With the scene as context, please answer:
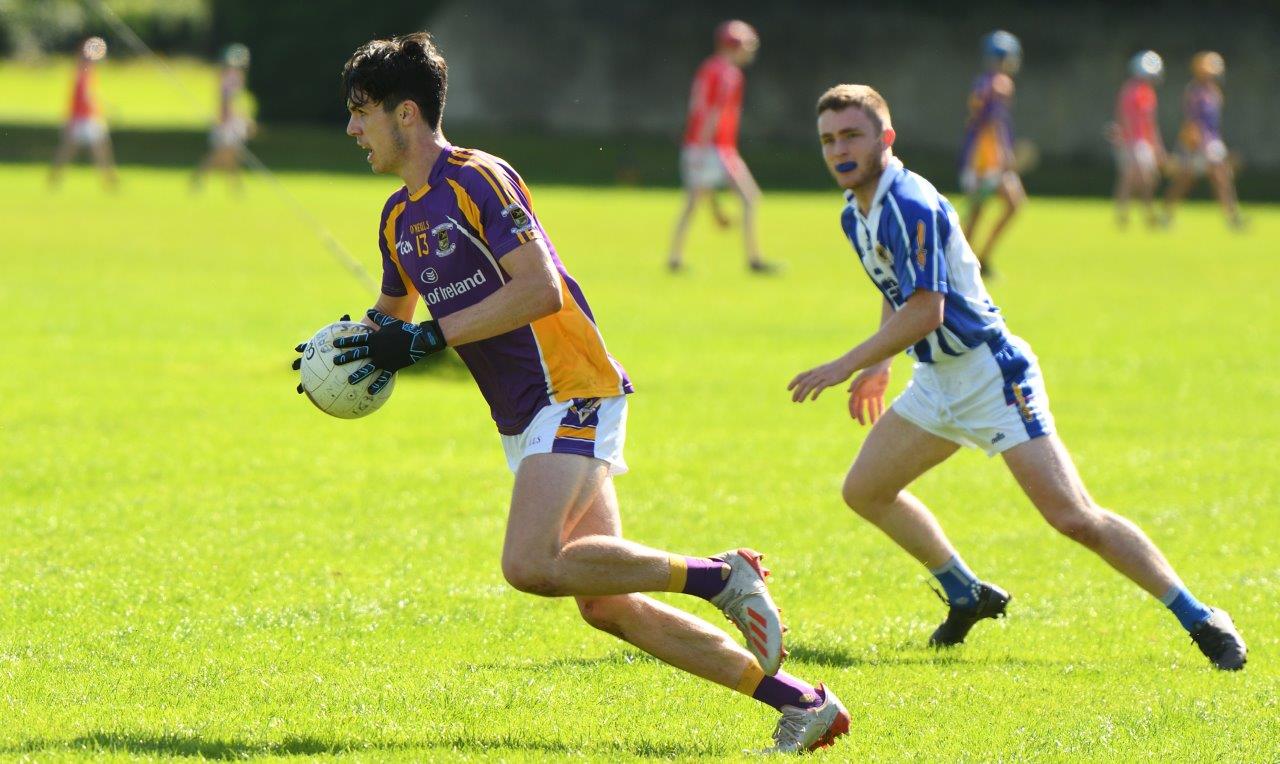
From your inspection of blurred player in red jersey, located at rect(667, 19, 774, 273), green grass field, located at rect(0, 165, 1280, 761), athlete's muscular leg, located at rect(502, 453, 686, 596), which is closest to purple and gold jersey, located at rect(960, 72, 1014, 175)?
green grass field, located at rect(0, 165, 1280, 761)

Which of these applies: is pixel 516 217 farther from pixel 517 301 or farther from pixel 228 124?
pixel 228 124

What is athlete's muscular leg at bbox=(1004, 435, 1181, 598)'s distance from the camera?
20.1ft

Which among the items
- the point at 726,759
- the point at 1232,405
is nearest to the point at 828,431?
the point at 1232,405

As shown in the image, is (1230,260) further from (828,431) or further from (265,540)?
(265,540)

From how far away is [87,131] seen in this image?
2973cm

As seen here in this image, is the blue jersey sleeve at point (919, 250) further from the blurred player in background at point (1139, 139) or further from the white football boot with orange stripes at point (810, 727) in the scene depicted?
the blurred player in background at point (1139, 139)

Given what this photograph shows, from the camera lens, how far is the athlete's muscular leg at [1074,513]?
20.1ft

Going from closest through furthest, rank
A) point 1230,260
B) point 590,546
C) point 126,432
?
point 590,546, point 126,432, point 1230,260

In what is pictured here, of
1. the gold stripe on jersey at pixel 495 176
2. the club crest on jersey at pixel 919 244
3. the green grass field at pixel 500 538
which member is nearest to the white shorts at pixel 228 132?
the green grass field at pixel 500 538

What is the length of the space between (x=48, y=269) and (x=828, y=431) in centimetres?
1088

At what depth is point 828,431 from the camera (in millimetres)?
11461

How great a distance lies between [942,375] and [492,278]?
77.0 inches

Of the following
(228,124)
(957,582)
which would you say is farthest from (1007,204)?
(228,124)

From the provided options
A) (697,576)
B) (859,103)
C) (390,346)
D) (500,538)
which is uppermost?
(859,103)
